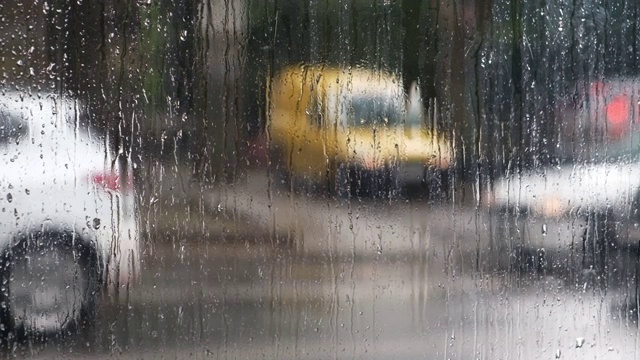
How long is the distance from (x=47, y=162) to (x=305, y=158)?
0.73 metres

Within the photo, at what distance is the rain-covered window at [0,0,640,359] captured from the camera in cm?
170

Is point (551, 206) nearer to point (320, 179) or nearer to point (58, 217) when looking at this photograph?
point (320, 179)

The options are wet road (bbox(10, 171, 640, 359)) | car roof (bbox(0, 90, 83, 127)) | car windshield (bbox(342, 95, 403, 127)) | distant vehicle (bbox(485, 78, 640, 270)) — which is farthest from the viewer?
distant vehicle (bbox(485, 78, 640, 270))

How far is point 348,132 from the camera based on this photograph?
1944mm

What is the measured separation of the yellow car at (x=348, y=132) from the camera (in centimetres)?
189

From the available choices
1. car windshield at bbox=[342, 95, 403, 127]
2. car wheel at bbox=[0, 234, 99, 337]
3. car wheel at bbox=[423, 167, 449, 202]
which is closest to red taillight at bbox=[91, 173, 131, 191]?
car wheel at bbox=[0, 234, 99, 337]

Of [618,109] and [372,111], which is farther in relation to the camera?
[618,109]

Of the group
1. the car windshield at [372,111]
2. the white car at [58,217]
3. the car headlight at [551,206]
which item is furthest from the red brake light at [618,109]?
the white car at [58,217]

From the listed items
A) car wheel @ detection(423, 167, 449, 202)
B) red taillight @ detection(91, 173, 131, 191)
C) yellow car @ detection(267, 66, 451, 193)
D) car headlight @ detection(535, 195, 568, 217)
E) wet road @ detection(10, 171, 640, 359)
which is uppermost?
yellow car @ detection(267, 66, 451, 193)

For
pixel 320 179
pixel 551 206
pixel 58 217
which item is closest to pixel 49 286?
pixel 58 217

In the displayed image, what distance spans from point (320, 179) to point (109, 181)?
615mm

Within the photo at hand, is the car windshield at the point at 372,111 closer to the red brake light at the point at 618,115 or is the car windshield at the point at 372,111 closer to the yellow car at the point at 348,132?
the yellow car at the point at 348,132

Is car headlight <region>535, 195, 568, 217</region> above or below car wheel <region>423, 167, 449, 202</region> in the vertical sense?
below

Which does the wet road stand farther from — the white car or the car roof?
the car roof
